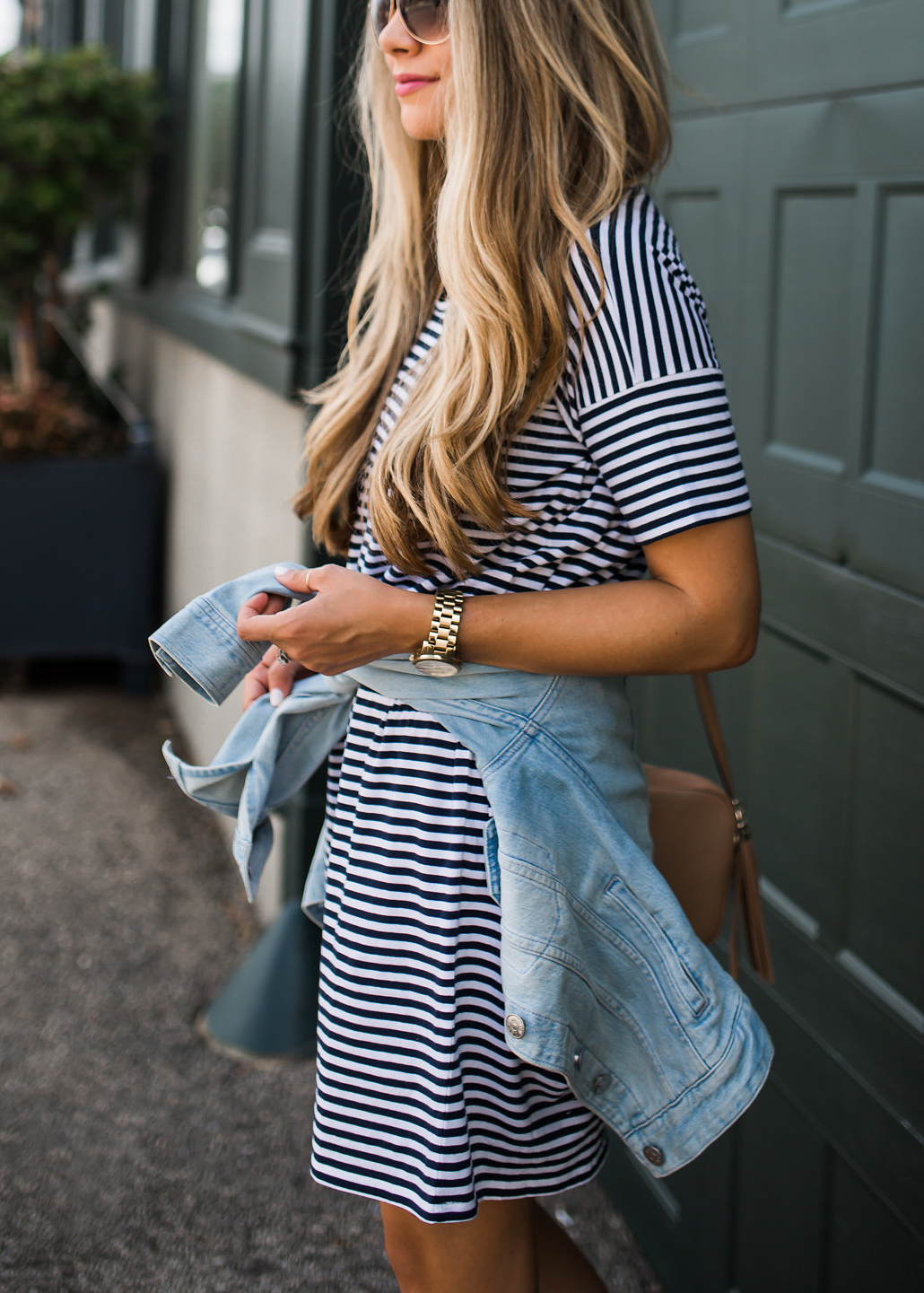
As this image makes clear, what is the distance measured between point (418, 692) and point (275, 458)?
97.7 inches

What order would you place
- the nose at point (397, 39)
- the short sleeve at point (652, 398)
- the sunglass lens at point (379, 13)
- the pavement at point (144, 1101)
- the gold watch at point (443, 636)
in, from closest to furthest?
1. the short sleeve at point (652, 398)
2. the gold watch at point (443, 636)
3. the nose at point (397, 39)
4. the sunglass lens at point (379, 13)
5. the pavement at point (144, 1101)

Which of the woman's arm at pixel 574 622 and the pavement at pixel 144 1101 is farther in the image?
the pavement at pixel 144 1101

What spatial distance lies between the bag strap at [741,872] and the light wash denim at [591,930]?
273mm

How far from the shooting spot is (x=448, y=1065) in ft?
4.89

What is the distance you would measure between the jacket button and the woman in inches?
4.0

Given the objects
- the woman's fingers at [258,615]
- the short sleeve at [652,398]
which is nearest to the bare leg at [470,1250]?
the woman's fingers at [258,615]

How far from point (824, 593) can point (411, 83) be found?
0.99 m

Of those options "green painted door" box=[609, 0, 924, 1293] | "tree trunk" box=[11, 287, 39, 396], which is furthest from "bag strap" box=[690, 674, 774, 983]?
"tree trunk" box=[11, 287, 39, 396]

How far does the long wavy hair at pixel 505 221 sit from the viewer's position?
142 cm

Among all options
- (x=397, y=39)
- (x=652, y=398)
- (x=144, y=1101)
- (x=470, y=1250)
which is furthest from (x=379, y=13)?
(x=144, y=1101)

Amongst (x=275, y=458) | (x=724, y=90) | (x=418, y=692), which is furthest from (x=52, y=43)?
(x=418, y=692)

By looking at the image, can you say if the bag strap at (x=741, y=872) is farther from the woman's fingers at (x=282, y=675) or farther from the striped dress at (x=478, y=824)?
the woman's fingers at (x=282, y=675)

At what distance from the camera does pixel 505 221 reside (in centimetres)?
145

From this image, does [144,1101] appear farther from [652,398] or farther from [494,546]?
[652,398]
